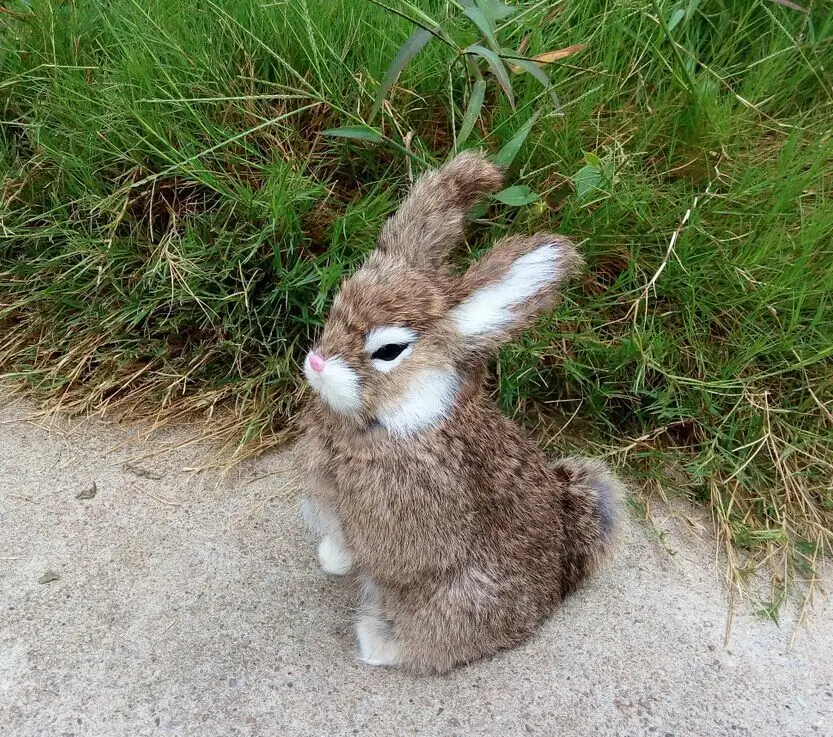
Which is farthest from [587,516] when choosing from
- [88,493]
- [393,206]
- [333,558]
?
[88,493]

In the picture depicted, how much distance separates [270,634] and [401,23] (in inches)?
70.9

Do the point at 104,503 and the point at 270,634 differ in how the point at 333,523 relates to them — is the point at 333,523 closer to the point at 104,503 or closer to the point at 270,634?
the point at 270,634

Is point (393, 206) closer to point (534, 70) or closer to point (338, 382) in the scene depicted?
point (534, 70)

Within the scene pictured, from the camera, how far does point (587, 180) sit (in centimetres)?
200

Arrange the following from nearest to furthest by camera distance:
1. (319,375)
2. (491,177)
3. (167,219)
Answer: (319,375)
(491,177)
(167,219)

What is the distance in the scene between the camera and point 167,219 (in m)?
2.26

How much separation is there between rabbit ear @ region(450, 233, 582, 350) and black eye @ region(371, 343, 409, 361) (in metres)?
0.12

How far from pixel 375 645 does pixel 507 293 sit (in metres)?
0.85

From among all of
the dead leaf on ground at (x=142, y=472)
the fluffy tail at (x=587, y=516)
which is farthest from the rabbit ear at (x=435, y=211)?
the dead leaf on ground at (x=142, y=472)

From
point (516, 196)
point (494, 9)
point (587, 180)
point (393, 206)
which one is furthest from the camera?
point (393, 206)

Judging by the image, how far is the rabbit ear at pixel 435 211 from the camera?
1.52 meters

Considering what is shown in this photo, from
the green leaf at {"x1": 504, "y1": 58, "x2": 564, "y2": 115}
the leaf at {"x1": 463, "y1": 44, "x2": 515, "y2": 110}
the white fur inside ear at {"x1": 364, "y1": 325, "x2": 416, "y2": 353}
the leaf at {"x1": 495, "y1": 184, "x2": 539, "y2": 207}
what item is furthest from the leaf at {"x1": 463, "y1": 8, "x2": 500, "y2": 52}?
the white fur inside ear at {"x1": 364, "y1": 325, "x2": 416, "y2": 353}

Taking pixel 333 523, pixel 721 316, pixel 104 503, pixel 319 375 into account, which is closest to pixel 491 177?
pixel 319 375

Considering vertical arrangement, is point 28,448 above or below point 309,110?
below
